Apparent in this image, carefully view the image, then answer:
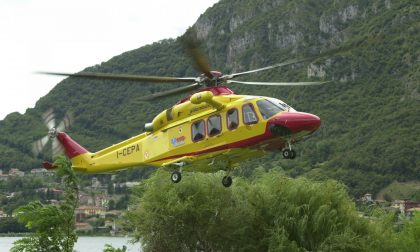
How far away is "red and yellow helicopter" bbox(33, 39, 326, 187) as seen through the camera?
25.6 meters

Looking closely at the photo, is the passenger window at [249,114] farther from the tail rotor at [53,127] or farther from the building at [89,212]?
the building at [89,212]

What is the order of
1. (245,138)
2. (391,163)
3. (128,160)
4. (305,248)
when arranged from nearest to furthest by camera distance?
(245,138)
(128,160)
(305,248)
(391,163)

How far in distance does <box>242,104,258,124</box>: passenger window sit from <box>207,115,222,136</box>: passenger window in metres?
0.91

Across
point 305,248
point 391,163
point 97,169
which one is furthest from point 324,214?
point 391,163

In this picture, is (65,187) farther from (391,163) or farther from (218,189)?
(391,163)

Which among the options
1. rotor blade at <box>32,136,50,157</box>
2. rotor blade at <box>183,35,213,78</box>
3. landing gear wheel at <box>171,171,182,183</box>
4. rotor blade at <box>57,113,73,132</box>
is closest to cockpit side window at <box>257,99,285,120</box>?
rotor blade at <box>183,35,213,78</box>

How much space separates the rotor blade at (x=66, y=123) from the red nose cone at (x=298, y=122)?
33.2ft

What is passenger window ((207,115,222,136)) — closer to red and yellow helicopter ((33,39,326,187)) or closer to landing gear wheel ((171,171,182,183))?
red and yellow helicopter ((33,39,326,187))

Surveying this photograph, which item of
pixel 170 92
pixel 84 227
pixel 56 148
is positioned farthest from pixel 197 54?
pixel 84 227

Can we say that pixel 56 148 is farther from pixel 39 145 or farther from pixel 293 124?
pixel 293 124

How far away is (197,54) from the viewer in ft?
80.7

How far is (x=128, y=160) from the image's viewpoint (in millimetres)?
29719

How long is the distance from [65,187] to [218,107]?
7.20 m

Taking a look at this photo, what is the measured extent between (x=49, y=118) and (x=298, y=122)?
11741mm
